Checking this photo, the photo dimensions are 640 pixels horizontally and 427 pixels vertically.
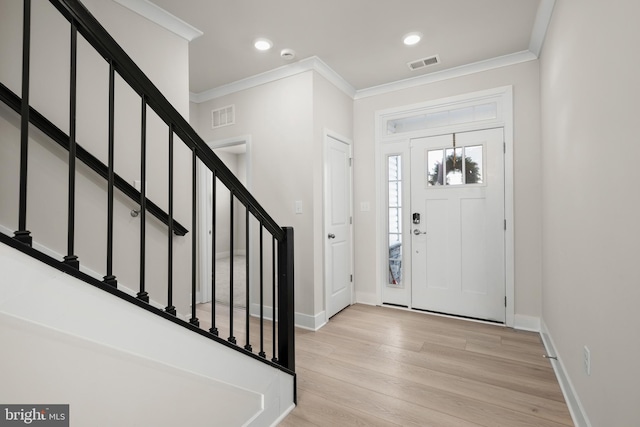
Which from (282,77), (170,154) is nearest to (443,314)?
(282,77)

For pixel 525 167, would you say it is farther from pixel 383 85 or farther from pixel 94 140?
pixel 94 140

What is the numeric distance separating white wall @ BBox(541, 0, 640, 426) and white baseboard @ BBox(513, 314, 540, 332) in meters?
0.84

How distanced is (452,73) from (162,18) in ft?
9.18

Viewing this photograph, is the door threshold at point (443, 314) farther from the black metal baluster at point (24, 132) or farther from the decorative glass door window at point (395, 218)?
the black metal baluster at point (24, 132)

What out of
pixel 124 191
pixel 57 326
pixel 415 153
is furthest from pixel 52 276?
pixel 415 153

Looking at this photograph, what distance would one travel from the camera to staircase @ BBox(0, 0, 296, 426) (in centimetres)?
81

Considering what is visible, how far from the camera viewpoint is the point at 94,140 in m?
1.95

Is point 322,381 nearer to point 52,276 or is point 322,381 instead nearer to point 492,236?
point 52,276

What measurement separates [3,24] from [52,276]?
1696 millimetres

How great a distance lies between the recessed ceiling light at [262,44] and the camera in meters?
2.73

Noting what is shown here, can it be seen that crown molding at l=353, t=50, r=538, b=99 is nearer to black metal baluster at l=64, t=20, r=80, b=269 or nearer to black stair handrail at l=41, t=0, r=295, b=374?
black stair handrail at l=41, t=0, r=295, b=374

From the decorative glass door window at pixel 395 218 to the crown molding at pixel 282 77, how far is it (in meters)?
1.06

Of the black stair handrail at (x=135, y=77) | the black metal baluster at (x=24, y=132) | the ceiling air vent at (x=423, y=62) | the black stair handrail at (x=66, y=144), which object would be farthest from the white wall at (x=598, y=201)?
the black stair handrail at (x=66, y=144)

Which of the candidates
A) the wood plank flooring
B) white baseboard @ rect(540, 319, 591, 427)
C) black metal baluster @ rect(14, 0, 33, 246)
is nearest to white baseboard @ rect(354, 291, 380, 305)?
the wood plank flooring
